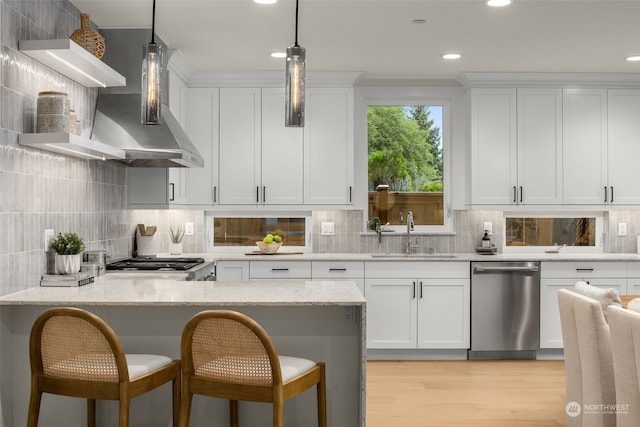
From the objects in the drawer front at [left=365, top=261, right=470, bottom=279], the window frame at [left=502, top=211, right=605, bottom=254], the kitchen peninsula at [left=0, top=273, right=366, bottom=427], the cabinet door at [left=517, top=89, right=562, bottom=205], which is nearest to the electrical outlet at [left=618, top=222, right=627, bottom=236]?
the window frame at [left=502, top=211, right=605, bottom=254]

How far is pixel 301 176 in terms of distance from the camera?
18.1 ft

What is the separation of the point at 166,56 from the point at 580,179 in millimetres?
3655

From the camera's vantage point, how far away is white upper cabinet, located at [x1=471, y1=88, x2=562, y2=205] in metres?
5.57

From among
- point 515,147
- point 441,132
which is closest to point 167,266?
point 441,132

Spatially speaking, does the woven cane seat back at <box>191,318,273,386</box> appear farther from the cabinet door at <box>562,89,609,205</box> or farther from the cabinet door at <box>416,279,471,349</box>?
the cabinet door at <box>562,89,609,205</box>

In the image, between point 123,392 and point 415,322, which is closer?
point 123,392

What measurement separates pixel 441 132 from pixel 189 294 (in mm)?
3646

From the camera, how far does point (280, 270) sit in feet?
17.4

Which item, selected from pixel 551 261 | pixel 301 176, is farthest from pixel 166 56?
pixel 551 261

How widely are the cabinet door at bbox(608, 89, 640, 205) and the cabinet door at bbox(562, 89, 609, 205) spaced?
0.06 meters

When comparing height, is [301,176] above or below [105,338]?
above

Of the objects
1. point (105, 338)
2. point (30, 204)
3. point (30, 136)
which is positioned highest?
point (30, 136)

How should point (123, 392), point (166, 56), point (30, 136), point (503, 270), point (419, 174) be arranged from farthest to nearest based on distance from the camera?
point (419, 174) → point (503, 270) → point (166, 56) → point (30, 136) → point (123, 392)

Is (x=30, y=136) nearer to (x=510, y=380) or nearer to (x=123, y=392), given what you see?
(x=123, y=392)
